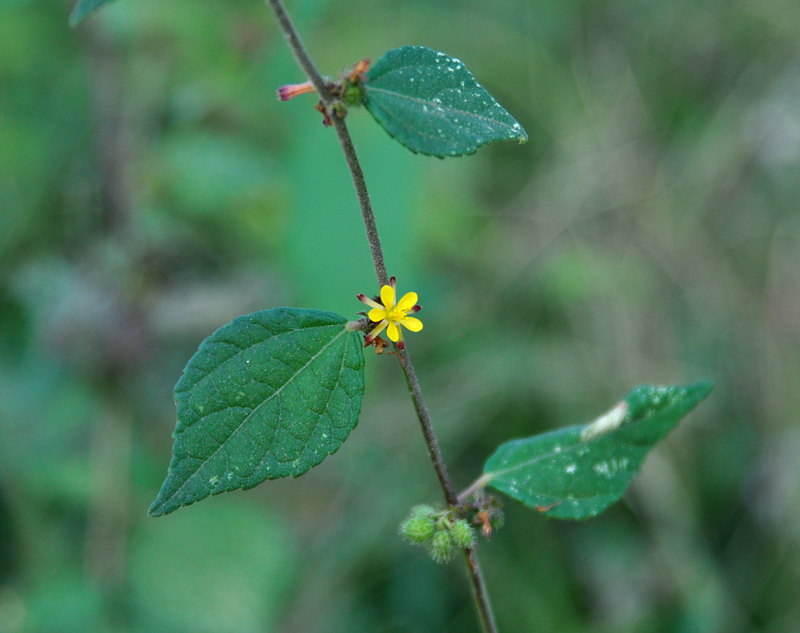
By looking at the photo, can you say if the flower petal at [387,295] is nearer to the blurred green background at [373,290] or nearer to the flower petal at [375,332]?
the flower petal at [375,332]

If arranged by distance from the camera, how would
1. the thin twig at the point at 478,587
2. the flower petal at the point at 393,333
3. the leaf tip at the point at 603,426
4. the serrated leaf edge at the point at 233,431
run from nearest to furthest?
1. the serrated leaf edge at the point at 233,431
2. the flower petal at the point at 393,333
3. the thin twig at the point at 478,587
4. the leaf tip at the point at 603,426

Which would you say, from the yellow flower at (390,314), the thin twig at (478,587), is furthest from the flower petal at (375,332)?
the thin twig at (478,587)

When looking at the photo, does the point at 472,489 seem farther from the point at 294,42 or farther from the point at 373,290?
the point at 373,290

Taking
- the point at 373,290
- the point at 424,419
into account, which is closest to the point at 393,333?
the point at 424,419

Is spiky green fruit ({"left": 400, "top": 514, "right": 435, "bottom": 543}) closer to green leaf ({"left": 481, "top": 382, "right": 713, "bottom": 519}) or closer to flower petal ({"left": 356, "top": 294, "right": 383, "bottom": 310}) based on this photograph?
green leaf ({"left": 481, "top": 382, "right": 713, "bottom": 519})

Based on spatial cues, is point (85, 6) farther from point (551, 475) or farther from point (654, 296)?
point (654, 296)
